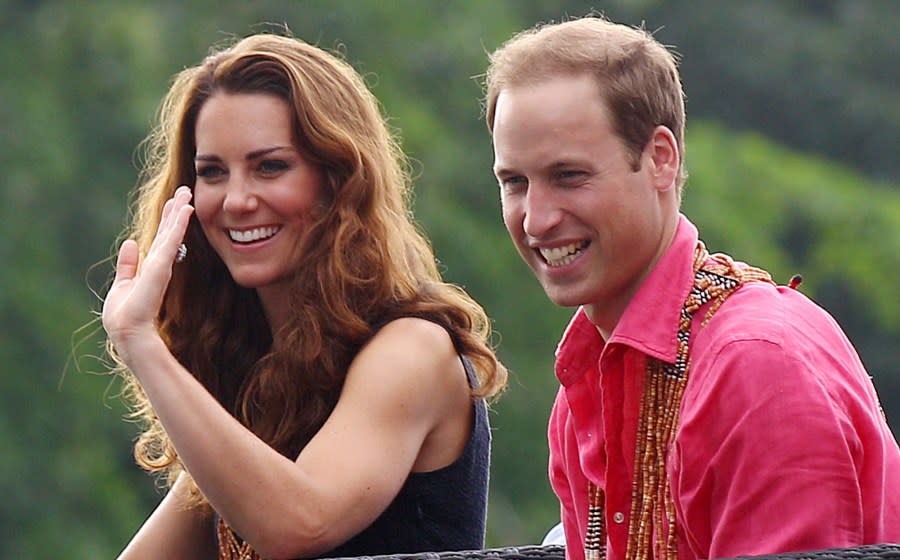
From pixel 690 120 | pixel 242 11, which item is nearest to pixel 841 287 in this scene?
pixel 690 120

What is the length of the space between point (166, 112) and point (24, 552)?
6901mm

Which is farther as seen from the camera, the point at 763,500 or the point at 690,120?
the point at 690,120

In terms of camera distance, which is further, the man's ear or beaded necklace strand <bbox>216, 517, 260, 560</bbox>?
beaded necklace strand <bbox>216, 517, 260, 560</bbox>

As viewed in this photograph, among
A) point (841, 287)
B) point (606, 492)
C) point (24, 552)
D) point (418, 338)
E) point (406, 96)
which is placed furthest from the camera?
point (841, 287)

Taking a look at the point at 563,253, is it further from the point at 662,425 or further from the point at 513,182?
the point at 662,425

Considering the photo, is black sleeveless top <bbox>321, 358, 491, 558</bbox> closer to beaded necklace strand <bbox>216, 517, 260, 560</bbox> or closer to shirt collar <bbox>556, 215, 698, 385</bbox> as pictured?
beaded necklace strand <bbox>216, 517, 260, 560</bbox>

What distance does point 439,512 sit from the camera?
2975mm

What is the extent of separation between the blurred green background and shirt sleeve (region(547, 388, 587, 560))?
6.10 meters

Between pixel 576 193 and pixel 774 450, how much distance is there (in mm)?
424

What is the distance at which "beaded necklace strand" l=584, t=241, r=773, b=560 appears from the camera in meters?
2.34

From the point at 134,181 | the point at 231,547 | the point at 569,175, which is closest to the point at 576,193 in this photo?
the point at 569,175

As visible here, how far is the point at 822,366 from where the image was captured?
221 cm

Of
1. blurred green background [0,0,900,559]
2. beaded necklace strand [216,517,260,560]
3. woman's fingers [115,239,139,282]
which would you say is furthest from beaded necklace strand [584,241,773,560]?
blurred green background [0,0,900,559]

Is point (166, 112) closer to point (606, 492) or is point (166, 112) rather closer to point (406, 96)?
point (606, 492)
